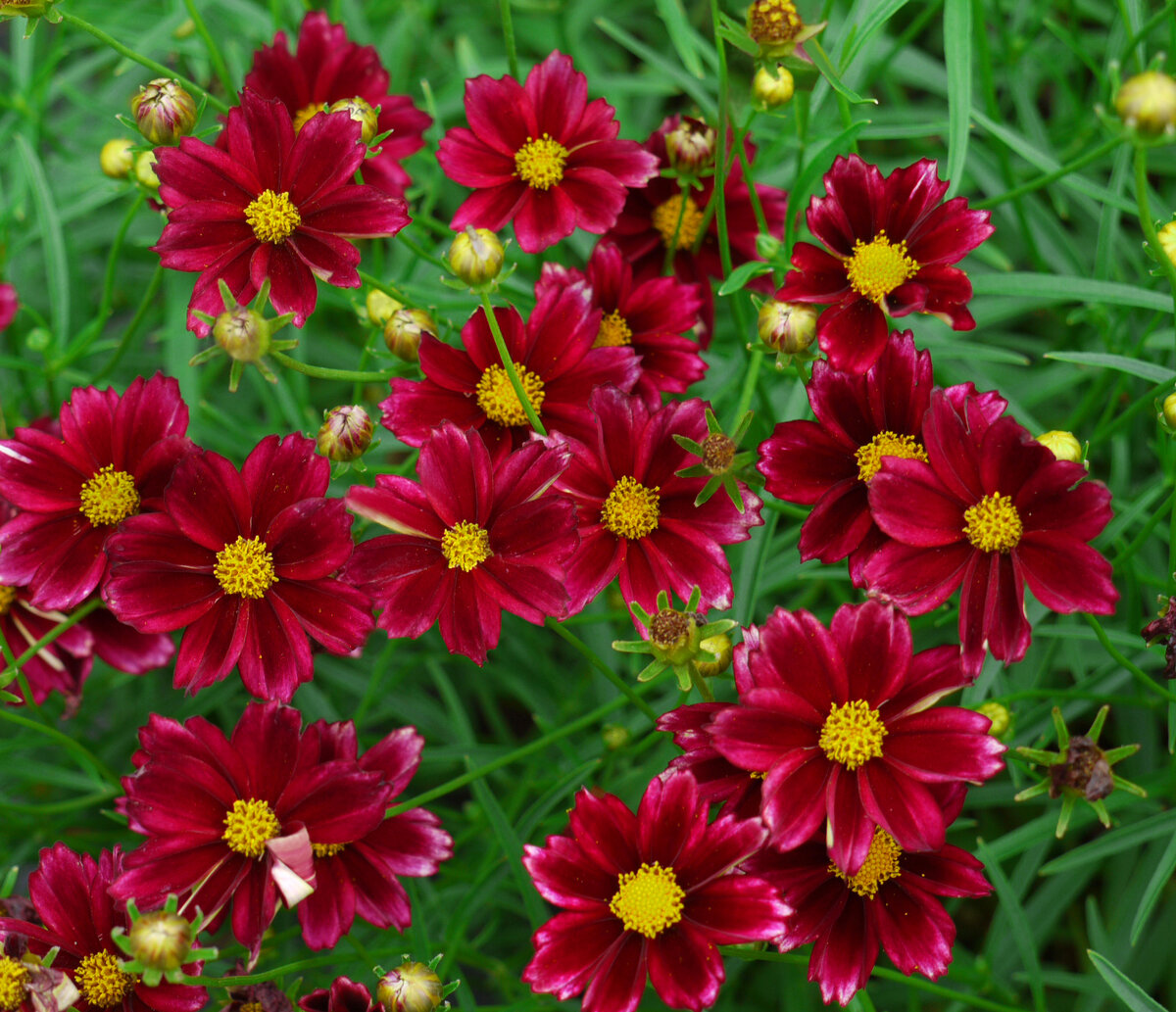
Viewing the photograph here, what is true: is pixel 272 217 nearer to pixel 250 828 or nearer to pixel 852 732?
pixel 250 828

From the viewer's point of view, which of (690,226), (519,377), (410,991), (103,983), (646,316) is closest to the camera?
(410,991)

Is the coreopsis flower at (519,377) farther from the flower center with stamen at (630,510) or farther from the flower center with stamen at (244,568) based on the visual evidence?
the flower center with stamen at (244,568)

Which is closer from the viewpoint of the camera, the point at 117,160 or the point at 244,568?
the point at 244,568

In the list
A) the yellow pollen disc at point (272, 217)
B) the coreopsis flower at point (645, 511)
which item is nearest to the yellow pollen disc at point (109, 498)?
the yellow pollen disc at point (272, 217)

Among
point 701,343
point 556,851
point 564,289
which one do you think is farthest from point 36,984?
point 701,343

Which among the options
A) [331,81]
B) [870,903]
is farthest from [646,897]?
[331,81]

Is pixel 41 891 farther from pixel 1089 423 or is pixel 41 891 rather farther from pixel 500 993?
pixel 1089 423

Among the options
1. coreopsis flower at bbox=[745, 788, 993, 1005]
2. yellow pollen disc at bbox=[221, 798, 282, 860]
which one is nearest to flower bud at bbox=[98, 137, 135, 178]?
yellow pollen disc at bbox=[221, 798, 282, 860]
